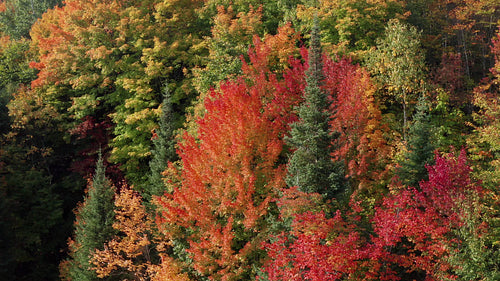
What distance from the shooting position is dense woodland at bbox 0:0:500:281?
19188 millimetres

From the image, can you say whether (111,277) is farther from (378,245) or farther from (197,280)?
(378,245)

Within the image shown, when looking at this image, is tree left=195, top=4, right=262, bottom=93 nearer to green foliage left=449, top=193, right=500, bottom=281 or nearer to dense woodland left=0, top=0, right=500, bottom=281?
dense woodland left=0, top=0, right=500, bottom=281

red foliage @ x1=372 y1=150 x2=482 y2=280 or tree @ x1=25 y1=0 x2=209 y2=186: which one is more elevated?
tree @ x1=25 y1=0 x2=209 y2=186

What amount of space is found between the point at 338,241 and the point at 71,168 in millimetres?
26030

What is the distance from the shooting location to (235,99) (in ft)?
76.0

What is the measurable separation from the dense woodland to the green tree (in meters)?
0.15

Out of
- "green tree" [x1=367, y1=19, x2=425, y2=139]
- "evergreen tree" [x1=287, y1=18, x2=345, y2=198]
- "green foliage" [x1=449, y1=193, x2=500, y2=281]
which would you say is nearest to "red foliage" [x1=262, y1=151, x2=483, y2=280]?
"green foliage" [x1=449, y1=193, x2=500, y2=281]

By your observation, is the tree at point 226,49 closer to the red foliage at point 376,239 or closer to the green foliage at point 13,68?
the red foliage at point 376,239

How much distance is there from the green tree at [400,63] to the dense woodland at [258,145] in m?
0.15

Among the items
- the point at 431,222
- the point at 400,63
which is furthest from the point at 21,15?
the point at 431,222

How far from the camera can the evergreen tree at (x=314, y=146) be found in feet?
66.9

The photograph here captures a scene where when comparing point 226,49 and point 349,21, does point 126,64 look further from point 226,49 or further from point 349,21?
point 349,21

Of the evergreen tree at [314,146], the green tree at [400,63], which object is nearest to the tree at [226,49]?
the evergreen tree at [314,146]

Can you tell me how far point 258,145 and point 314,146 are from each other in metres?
3.47
